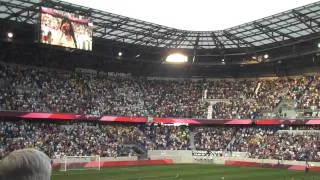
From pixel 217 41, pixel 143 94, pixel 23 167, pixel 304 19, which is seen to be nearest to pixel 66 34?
pixel 143 94

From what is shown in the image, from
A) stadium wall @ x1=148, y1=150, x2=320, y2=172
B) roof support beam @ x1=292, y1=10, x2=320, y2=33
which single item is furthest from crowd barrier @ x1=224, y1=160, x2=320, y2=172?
roof support beam @ x1=292, y1=10, x2=320, y2=33

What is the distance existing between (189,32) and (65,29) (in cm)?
1722

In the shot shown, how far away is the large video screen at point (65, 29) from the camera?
45.5 m

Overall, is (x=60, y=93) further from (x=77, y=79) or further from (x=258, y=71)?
(x=258, y=71)

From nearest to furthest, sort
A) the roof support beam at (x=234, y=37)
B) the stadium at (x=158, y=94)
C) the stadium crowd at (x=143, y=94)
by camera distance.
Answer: the stadium at (x=158, y=94)
the stadium crowd at (x=143, y=94)
the roof support beam at (x=234, y=37)

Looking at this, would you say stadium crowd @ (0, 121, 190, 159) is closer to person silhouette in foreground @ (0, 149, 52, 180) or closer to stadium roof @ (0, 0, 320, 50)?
stadium roof @ (0, 0, 320, 50)

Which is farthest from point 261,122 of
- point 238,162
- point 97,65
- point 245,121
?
point 97,65

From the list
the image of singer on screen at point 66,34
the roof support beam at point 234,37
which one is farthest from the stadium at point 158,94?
the roof support beam at point 234,37

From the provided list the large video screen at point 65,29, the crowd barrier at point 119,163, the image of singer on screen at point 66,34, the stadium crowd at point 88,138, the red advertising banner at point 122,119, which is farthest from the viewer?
the red advertising banner at point 122,119

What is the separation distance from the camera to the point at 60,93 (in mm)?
57500

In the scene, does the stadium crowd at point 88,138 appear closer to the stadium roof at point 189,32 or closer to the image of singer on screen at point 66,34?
the image of singer on screen at point 66,34

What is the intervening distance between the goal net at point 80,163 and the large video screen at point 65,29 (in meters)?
11.4

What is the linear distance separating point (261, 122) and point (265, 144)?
3.88 m

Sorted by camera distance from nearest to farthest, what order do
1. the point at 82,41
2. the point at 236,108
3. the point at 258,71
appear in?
the point at 82,41 → the point at 236,108 → the point at 258,71
